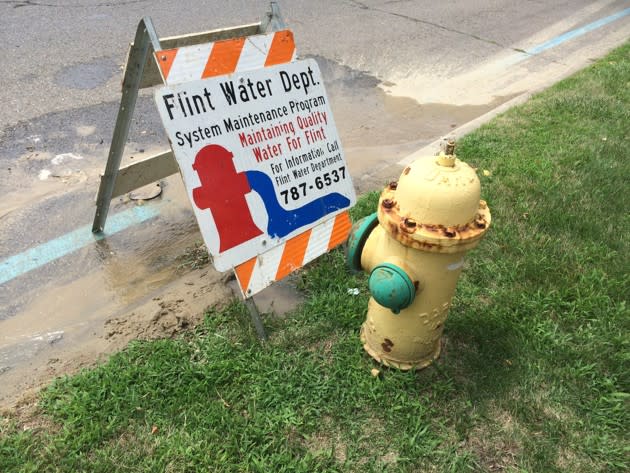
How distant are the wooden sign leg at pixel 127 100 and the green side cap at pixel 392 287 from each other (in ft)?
4.48

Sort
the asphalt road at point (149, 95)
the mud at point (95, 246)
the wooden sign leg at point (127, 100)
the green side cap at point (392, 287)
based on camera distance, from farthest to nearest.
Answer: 1. the asphalt road at point (149, 95)
2. the mud at point (95, 246)
3. the wooden sign leg at point (127, 100)
4. the green side cap at point (392, 287)

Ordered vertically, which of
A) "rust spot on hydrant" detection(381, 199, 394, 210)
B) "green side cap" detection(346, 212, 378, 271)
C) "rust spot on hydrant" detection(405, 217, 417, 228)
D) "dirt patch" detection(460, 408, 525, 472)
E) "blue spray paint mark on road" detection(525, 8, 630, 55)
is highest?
"rust spot on hydrant" detection(381, 199, 394, 210)

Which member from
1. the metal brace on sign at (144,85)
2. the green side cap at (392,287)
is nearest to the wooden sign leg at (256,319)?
the metal brace on sign at (144,85)

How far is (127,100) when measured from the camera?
262 cm

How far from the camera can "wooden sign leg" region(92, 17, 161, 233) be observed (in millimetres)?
2338

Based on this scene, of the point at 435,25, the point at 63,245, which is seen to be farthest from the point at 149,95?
the point at 435,25

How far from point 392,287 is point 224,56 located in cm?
131

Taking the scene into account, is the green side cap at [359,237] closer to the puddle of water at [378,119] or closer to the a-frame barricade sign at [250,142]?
the a-frame barricade sign at [250,142]

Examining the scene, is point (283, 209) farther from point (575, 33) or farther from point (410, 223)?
point (575, 33)

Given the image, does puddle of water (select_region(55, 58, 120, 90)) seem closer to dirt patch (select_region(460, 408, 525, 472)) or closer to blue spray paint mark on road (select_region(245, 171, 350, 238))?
blue spray paint mark on road (select_region(245, 171, 350, 238))

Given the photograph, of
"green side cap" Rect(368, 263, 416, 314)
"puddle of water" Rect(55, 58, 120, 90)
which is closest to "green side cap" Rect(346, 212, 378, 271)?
"green side cap" Rect(368, 263, 416, 314)

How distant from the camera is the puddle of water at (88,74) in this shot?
16.9 feet

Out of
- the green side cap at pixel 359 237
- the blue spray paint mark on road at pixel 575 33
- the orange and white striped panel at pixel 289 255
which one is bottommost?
the blue spray paint mark on road at pixel 575 33

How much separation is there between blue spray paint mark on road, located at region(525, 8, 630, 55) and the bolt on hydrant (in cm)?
622
